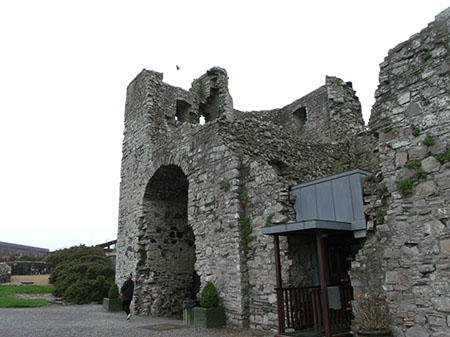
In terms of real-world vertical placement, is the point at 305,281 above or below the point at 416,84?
below

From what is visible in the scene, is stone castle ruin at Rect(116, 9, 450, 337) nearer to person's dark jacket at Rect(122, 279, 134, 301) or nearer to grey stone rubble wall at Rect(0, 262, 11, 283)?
person's dark jacket at Rect(122, 279, 134, 301)

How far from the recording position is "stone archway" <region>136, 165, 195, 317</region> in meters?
12.2

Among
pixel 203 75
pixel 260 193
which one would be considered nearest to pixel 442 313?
pixel 260 193

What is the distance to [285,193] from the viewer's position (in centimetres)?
820

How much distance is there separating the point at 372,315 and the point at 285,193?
10.8ft

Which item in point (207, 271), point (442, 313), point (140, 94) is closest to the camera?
point (442, 313)

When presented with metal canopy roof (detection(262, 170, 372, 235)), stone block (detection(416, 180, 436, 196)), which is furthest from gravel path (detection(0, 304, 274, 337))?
stone block (detection(416, 180, 436, 196))

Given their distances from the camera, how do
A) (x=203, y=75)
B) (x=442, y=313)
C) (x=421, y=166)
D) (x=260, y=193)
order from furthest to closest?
(x=203, y=75) < (x=260, y=193) < (x=421, y=166) < (x=442, y=313)

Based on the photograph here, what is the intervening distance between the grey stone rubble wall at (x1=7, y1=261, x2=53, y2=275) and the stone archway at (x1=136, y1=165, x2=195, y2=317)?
15377 mm

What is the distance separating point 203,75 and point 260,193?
9.41 meters

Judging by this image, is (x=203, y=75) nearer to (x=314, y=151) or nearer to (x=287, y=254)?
(x=314, y=151)

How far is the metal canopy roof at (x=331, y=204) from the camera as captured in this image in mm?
6496

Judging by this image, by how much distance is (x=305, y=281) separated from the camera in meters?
7.92

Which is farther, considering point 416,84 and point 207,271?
point 207,271
